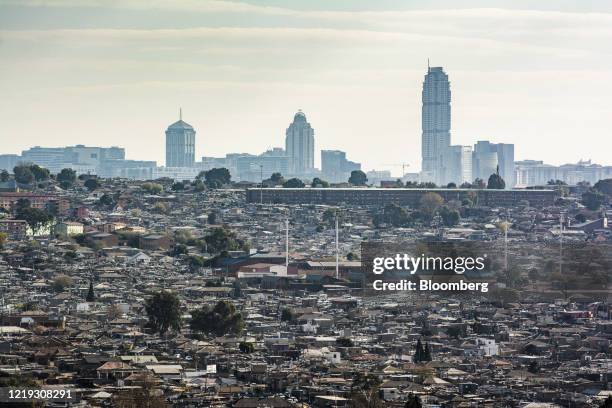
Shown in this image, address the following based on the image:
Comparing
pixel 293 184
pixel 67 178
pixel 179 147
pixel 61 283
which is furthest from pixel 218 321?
pixel 179 147

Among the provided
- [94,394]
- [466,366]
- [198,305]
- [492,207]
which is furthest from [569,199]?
[94,394]

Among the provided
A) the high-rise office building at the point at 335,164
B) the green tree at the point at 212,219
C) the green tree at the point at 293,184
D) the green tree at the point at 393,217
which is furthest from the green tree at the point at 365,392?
the high-rise office building at the point at 335,164

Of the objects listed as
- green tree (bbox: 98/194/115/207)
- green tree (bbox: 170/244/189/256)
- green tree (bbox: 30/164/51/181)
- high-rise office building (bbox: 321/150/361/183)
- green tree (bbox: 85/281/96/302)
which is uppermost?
high-rise office building (bbox: 321/150/361/183)

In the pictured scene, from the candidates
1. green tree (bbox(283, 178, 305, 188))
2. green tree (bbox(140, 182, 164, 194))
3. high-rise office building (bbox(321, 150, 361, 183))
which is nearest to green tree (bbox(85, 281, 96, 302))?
green tree (bbox(140, 182, 164, 194))

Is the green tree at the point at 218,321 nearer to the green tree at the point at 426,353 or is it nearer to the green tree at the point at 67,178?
the green tree at the point at 426,353

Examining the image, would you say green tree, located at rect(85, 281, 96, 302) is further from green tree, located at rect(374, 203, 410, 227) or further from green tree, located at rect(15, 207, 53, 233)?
green tree, located at rect(374, 203, 410, 227)

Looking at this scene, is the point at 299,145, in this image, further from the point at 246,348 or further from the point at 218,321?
the point at 246,348

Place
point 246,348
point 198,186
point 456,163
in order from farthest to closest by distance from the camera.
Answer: point 456,163 < point 198,186 < point 246,348
